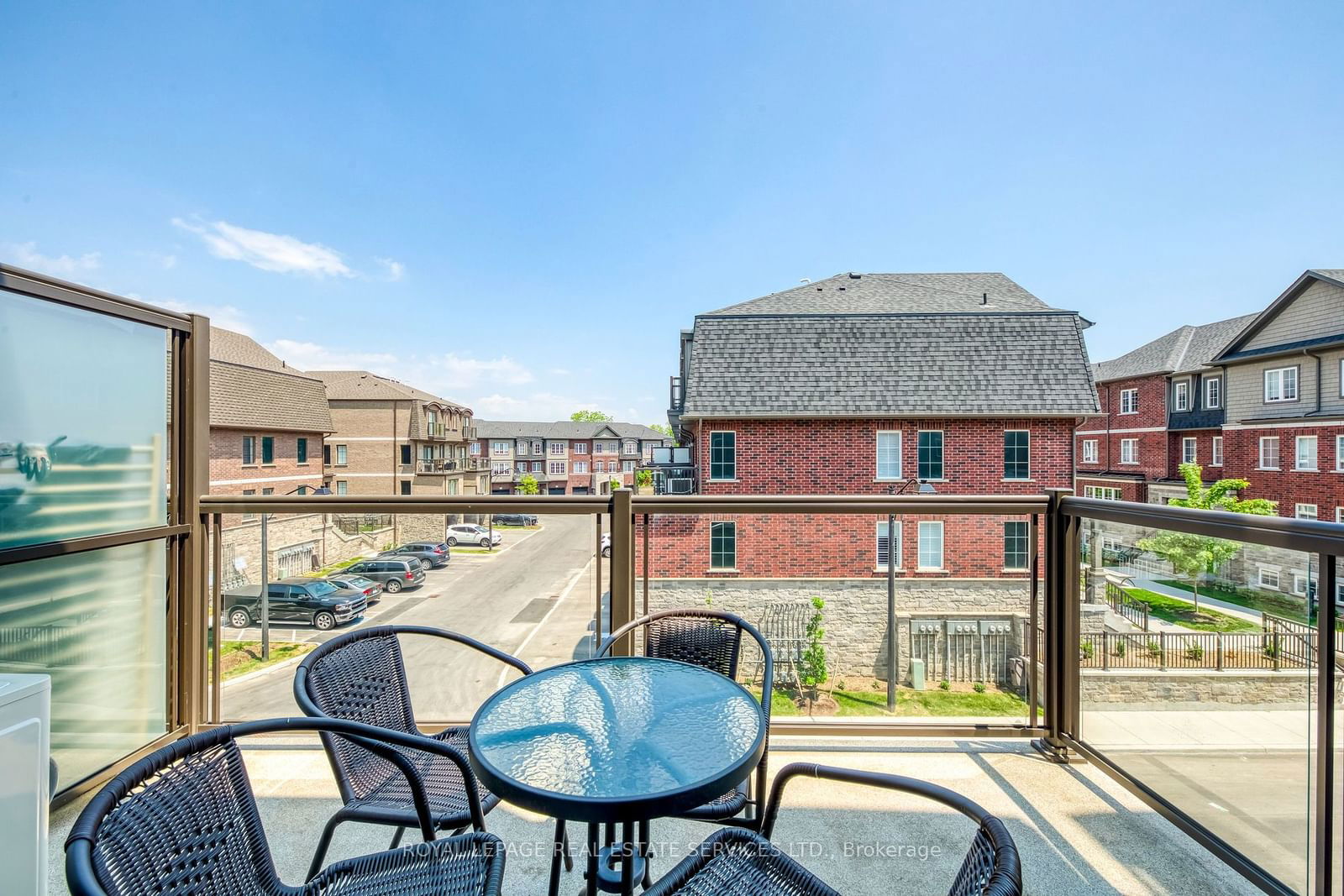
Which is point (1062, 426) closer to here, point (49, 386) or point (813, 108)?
point (813, 108)

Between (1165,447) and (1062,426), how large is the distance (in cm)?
1470

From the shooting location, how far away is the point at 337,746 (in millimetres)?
1402

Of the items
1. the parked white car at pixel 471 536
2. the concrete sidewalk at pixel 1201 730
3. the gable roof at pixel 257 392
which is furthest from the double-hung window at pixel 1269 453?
the gable roof at pixel 257 392

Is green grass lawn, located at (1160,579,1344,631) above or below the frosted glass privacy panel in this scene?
below

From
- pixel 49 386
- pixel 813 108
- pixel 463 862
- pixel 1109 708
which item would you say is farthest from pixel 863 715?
pixel 813 108

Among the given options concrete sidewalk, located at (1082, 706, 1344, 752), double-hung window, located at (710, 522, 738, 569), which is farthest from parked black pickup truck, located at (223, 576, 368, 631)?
double-hung window, located at (710, 522, 738, 569)

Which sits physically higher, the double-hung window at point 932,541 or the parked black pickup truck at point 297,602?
the parked black pickup truck at point 297,602

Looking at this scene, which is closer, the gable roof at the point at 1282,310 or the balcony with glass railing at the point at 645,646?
the balcony with glass railing at the point at 645,646

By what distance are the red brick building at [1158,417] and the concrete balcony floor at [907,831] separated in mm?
23762

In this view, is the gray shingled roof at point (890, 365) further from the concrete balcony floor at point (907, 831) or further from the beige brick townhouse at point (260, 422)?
the beige brick townhouse at point (260, 422)

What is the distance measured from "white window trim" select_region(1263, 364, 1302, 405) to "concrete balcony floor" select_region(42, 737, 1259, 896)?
2470 cm

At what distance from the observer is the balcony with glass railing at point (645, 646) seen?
1585 millimetres

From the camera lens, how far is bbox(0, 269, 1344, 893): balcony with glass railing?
1.58 meters

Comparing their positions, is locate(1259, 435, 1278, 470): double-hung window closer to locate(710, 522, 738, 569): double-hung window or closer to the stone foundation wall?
the stone foundation wall
